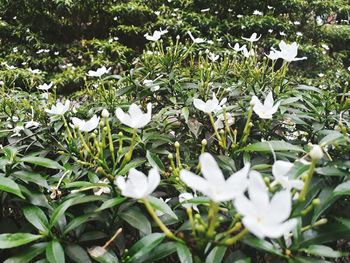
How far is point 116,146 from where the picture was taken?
1074mm

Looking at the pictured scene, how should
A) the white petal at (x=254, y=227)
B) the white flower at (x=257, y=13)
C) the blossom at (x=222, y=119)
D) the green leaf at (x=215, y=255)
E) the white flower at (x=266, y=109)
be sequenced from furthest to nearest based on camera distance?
the white flower at (x=257, y=13) < the blossom at (x=222, y=119) < the white flower at (x=266, y=109) < the green leaf at (x=215, y=255) < the white petal at (x=254, y=227)

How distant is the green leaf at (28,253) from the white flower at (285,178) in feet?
1.48

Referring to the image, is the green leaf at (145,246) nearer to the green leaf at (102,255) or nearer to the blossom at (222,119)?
the green leaf at (102,255)

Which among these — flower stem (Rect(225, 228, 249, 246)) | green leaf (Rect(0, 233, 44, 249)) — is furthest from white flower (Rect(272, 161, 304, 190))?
green leaf (Rect(0, 233, 44, 249))

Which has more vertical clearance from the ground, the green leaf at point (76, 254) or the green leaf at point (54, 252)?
the green leaf at point (54, 252)

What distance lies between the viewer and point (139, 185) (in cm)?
54

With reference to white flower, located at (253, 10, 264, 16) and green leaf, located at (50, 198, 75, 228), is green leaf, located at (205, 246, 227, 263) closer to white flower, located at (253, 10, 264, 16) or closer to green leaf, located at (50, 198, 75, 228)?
green leaf, located at (50, 198, 75, 228)

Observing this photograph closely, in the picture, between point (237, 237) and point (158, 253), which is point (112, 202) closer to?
point (158, 253)

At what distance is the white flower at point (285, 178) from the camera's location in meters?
0.56

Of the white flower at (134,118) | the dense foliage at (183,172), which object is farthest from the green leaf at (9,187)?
the white flower at (134,118)

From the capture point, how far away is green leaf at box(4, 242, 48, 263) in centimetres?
70

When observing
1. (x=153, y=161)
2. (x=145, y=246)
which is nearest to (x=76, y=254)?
(x=145, y=246)

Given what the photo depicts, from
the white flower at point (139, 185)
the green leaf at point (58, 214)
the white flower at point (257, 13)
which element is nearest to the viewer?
the white flower at point (139, 185)

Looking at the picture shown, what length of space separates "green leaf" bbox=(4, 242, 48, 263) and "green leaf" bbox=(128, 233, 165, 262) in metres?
0.18
